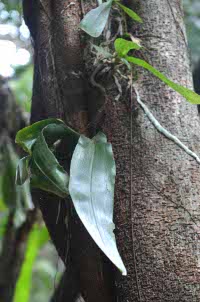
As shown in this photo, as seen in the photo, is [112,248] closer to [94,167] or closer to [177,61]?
[94,167]

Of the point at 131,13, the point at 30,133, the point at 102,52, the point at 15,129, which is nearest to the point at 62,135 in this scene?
the point at 30,133

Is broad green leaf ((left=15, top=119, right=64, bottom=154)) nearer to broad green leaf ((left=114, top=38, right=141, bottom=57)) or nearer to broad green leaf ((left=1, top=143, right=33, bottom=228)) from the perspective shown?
broad green leaf ((left=114, top=38, right=141, bottom=57))

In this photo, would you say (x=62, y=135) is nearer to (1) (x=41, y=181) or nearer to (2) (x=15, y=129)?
(1) (x=41, y=181)

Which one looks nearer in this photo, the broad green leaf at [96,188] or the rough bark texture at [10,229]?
the broad green leaf at [96,188]

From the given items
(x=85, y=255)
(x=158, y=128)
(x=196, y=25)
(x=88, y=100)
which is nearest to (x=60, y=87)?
(x=88, y=100)

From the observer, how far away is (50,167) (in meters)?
0.77

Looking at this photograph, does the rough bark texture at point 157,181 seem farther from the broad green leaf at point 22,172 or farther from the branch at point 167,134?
the broad green leaf at point 22,172

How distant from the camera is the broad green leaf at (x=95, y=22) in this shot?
82 centimetres

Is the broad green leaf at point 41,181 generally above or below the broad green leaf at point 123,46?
below

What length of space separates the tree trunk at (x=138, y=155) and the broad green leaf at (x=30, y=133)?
0.23 feet

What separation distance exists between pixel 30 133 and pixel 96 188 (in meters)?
0.17

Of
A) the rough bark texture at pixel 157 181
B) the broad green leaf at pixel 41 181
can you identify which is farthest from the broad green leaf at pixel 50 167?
the rough bark texture at pixel 157 181

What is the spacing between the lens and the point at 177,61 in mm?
932

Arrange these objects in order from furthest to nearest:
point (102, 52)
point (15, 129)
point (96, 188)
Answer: point (15, 129) < point (102, 52) < point (96, 188)
